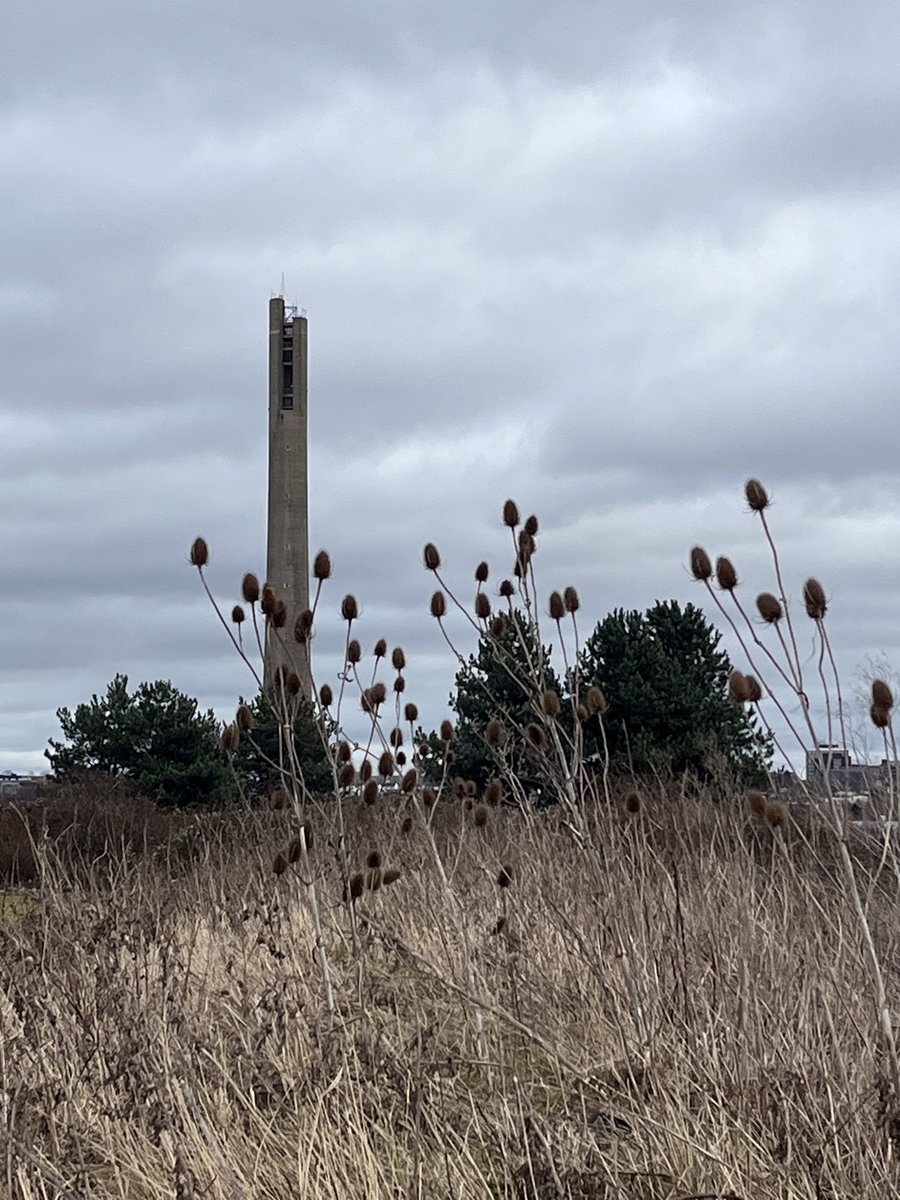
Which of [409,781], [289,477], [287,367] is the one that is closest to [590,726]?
[409,781]

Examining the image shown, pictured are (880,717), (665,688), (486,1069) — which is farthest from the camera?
(665,688)

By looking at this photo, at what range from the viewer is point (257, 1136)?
524 cm

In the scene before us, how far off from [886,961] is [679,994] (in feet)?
2.57

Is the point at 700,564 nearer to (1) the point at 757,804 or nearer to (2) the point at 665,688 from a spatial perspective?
(1) the point at 757,804

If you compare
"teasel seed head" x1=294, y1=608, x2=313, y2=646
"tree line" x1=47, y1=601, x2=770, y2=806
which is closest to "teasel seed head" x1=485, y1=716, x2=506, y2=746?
"teasel seed head" x1=294, y1=608, x2=313, y2=646

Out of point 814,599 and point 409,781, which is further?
point 409,781

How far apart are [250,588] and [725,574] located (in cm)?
219

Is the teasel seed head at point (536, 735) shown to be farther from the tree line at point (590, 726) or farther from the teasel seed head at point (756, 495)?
the tree line at point (590, 726)

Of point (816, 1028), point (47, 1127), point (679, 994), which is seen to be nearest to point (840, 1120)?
point (816, 1028)

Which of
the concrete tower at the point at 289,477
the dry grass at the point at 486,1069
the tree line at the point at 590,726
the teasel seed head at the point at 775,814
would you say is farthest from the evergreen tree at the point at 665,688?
the concrete tower at the point at 289,477

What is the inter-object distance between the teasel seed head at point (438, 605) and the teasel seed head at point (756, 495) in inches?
81.1

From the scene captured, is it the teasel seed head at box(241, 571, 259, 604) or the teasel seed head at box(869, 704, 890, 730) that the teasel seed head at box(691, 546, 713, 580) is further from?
the teasel seed head at box(241, 571, 259, 604)

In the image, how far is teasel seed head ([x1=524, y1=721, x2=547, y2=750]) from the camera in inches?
211

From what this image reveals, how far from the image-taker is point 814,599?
3.82m
